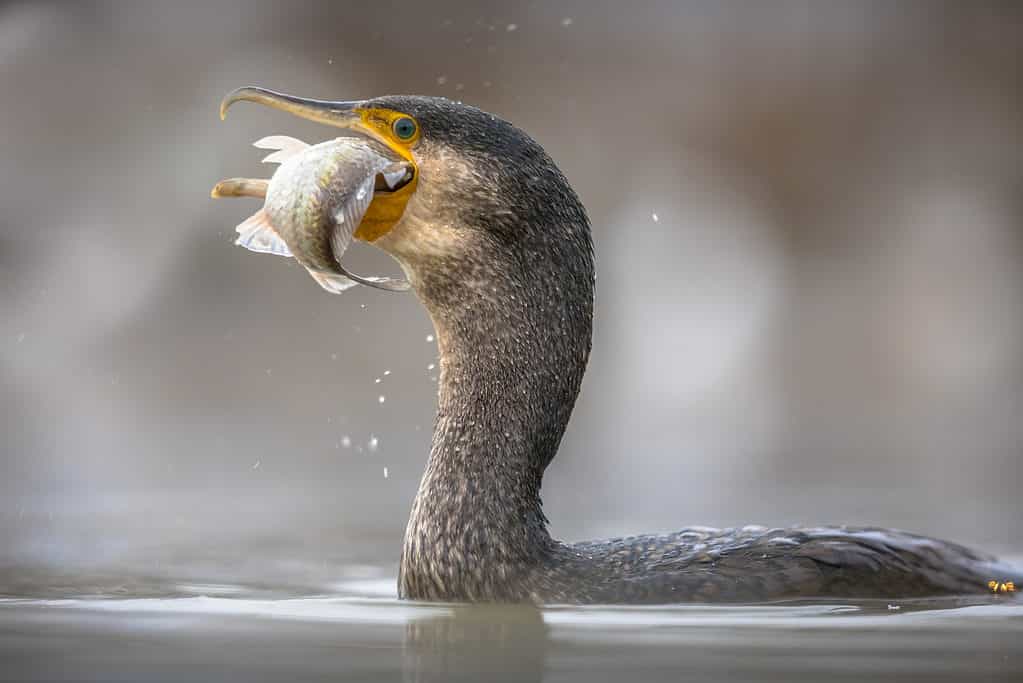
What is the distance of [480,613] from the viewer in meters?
3.86

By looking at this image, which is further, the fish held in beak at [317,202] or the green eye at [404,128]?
the green eye at [404,128]

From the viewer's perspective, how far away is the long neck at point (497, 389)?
164 inches

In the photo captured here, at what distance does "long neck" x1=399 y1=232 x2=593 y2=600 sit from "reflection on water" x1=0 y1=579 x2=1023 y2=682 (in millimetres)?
234

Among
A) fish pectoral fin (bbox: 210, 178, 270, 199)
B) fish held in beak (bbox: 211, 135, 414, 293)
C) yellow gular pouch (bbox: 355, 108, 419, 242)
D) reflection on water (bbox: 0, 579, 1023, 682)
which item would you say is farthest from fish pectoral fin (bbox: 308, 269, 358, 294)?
reflection on water (bbox: 0, 579, 1023, 682)

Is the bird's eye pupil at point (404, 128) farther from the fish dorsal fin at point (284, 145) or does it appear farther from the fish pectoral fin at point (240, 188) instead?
the fish pectoral fin at point (240, 188)

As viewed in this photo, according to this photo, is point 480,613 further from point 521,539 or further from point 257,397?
point 257,397

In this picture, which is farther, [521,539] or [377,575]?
[377,575]

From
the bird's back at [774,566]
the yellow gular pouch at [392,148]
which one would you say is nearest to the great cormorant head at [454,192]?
the yellow gular pouch at [392,148]

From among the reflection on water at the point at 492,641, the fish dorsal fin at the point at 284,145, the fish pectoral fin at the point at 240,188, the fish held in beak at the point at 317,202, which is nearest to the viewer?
the reflection on water at the point at 492,641

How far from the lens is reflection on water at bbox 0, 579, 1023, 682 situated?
10.1ft

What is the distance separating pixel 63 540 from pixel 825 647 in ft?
10.8

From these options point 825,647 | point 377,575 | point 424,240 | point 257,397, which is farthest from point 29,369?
point 825,647

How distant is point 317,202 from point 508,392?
66 cm

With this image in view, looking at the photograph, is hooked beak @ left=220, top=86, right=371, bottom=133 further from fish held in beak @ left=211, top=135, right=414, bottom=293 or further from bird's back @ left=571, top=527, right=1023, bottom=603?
bird's back @ left=571, top=527, right=1023, bottom=603
